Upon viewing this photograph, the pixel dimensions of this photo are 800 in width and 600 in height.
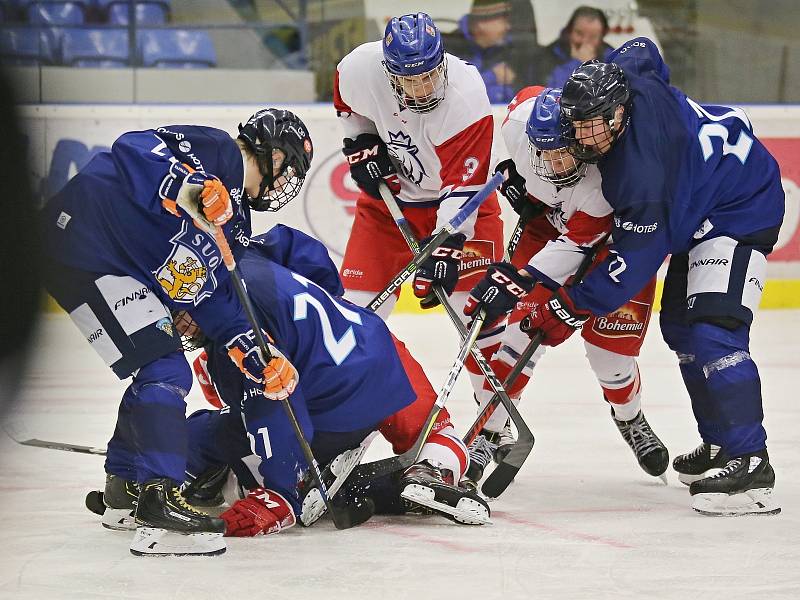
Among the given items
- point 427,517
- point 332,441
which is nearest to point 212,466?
point 332,441

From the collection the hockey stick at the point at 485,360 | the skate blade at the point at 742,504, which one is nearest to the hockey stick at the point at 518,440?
the hockey stick at the point at 485,360

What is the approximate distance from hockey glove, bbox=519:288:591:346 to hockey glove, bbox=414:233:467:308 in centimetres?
26

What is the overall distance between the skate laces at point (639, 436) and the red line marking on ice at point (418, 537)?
2.99 feet

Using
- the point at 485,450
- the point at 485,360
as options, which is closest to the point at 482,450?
the point at 485,450

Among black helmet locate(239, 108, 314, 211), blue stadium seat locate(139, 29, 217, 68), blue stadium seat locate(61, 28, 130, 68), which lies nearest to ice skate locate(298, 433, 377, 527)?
black helmet locate(239, 108, 314, 211)

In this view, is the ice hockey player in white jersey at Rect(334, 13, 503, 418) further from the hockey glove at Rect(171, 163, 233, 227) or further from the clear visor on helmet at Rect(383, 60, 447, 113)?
the hockey glove at Rect(171, 163, 233, 227)

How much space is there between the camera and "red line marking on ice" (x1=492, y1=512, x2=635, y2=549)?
2.49 m

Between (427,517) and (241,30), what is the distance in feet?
13.9

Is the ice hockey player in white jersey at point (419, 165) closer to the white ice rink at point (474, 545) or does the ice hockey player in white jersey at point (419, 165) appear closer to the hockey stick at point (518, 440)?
the hockey stick at point (518, 440)

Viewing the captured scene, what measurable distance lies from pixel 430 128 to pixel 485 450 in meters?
0.92

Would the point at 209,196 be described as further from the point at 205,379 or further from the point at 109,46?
the point at 109,46

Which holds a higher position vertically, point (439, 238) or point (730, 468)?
point (439, 238)

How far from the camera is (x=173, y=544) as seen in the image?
2.32 meters

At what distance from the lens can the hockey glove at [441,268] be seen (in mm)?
3299
